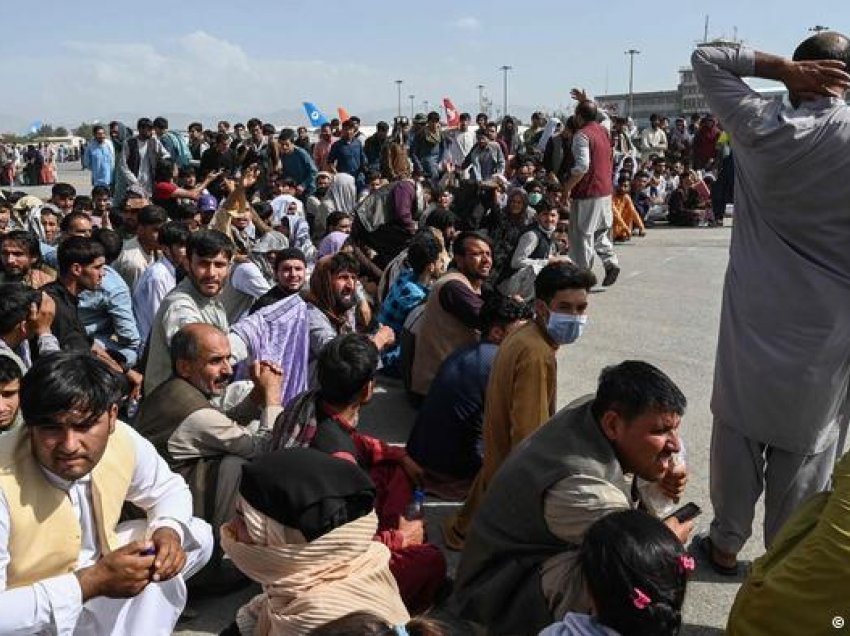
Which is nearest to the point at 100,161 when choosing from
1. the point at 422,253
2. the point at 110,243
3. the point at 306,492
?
the point at 110,243

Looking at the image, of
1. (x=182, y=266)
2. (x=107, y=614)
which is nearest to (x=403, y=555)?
(x=107, y=614)

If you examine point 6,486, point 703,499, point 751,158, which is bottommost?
point 703,499

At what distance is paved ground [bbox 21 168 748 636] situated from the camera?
3329mm

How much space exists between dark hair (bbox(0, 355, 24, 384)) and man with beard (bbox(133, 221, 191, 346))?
73.7 inches

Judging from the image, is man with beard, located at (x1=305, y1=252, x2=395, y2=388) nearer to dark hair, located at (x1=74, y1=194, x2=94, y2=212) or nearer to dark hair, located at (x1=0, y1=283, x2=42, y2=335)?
dark hair, located at (x1=0, y1=283, x2=42, y2=335)

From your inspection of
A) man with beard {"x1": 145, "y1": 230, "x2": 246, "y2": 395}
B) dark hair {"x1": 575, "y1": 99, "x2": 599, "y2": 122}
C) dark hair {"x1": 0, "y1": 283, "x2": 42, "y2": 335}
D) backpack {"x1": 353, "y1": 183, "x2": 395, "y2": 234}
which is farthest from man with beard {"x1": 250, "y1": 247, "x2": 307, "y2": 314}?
dark hair {"x1": 575, "y1": 99, "x2": 599, "y2": 122}

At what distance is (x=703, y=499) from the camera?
13.8 ft

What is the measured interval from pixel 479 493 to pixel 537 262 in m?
3.83

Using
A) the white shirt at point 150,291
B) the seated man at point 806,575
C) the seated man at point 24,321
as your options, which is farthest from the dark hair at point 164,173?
the seated man at point 806,575

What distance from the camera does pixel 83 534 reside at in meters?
2.34

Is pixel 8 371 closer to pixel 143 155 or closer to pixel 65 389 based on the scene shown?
pixel 65 389

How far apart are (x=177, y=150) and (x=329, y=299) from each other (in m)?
7.91

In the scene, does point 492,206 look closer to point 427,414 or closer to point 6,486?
point 427,414

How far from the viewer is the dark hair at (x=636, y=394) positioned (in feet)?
7.63
